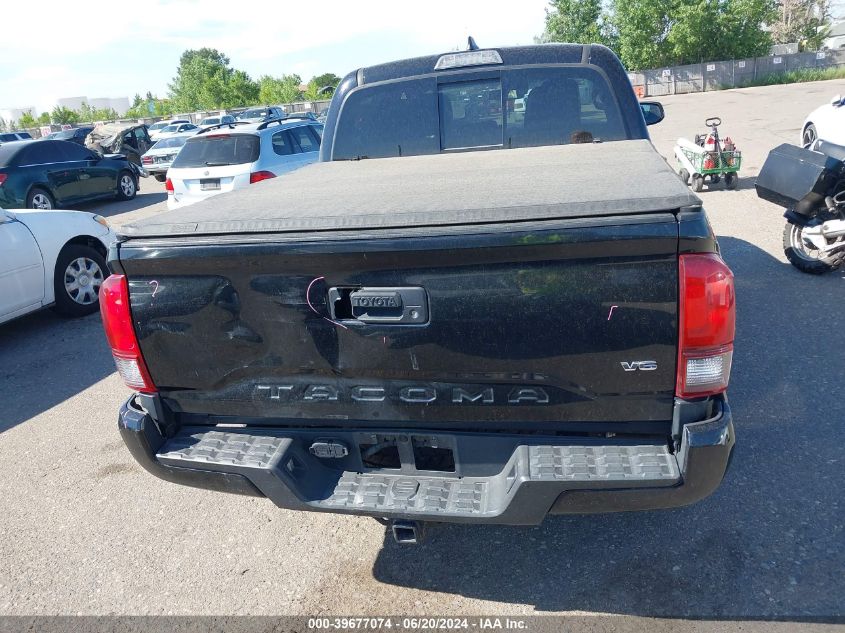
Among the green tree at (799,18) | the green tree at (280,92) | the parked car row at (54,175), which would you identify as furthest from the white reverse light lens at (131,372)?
the green tree at (280,92)

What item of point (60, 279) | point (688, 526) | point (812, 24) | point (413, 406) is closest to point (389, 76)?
point (413, 406)

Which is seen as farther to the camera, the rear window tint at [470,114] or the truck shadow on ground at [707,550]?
the rear window tint at [470,114]

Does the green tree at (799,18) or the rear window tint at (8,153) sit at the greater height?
the green tree at (799,18)

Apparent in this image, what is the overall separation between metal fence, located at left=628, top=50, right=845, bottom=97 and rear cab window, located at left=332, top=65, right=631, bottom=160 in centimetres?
4357

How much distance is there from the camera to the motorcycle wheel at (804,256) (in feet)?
20.1

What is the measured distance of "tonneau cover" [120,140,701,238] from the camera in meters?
2.05

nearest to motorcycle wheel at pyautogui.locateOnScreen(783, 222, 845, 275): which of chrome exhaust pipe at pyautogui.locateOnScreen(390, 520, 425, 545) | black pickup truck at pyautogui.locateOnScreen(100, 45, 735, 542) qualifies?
black pickup truck at pyautogui.locateOnScreen(100, 45, 735, 542)

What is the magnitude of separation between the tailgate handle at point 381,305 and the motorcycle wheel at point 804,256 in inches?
220

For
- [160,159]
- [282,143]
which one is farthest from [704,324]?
[160,159]

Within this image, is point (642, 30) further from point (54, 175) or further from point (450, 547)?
point (450, 547)

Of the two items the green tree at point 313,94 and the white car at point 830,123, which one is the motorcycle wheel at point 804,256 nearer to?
the white car at point 830,123

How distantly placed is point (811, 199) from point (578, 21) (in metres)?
56.0

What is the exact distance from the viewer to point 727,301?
1.99 m

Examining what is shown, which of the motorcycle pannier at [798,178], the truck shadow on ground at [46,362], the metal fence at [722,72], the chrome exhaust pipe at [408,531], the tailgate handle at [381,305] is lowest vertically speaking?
the truck shadow on ground at [46,362]
